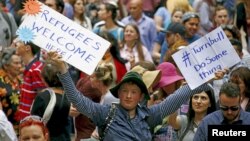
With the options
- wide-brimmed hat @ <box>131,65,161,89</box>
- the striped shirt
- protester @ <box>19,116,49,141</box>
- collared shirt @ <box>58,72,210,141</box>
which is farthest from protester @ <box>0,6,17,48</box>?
protester @ <box>19,116,49,141</box>

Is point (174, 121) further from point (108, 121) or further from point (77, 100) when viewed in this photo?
point (77, 100)

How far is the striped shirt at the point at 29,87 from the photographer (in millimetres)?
13211

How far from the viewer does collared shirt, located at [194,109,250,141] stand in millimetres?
10594

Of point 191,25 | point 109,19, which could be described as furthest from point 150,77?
point 109,19

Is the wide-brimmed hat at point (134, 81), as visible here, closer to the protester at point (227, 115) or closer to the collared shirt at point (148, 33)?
the protester at point (227, 115)

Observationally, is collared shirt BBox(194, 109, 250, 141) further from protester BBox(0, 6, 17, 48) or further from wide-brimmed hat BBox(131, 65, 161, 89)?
protester BBox(0, 6, 17, 48)

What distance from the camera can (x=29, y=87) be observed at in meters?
13.5

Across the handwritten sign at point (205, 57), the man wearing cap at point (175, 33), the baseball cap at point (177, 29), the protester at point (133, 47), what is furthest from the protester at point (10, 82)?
the baseball cap at point (177, 29)

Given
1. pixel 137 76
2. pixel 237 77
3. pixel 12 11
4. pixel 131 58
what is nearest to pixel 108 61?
pixel 131 58

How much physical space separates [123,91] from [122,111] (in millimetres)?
212

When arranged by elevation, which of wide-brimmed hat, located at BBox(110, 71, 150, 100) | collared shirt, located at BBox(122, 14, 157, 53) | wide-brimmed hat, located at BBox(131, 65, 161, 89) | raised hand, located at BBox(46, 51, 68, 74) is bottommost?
collared shirt, located at BBox(122, 14, 157, 53)

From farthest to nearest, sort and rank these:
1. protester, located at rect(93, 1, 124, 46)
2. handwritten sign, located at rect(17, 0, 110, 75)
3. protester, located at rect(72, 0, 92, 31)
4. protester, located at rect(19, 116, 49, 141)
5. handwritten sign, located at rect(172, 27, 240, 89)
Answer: protester, located at rect(72, 0, 92, 31)
protester, located at rect(93, 1, 124, 46)
handwritten sign, located at rect(172, 27, 240, 89)
handwritten sign, located at rect(17, 0, 110, 75)
protester, located at rect(19, 116, 49, 141)

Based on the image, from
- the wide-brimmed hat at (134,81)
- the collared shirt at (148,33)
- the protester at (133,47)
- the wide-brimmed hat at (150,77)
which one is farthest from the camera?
the collared shirt at (148,33)

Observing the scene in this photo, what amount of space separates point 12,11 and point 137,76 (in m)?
9.77
